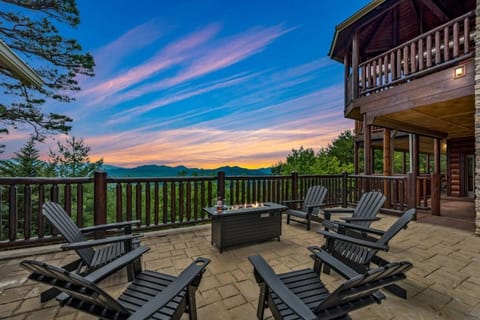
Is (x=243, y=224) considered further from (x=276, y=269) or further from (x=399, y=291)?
(x=399, y=291)

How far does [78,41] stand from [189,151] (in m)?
7.08

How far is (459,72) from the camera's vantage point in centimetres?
403

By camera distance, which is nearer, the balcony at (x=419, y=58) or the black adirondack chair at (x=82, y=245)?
the black adirondack chair at (x=82, y=245)

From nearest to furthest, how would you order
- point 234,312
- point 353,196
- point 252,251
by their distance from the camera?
point 234,312 → point 252,251 → point 353,196

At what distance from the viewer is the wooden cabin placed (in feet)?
13.6

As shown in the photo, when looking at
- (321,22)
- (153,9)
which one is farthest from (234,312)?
(321,22)

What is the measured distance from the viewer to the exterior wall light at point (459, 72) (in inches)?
157

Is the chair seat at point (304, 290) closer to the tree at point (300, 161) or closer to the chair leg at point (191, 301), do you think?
the chair leg at point (191, 301)

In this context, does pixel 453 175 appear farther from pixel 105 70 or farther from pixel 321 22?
pixel 105 70

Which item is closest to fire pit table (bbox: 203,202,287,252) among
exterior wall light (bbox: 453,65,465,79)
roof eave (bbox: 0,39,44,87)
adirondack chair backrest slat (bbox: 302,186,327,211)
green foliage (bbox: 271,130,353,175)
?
adirondack chair backrest slat (bbox: 302,186,327,211)

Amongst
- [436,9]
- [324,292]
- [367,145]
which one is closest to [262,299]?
[324,292]

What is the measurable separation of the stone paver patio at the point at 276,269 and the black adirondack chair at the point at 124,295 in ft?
1.65

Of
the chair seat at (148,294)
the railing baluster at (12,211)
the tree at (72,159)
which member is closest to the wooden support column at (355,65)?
the chair seat at (148,294)

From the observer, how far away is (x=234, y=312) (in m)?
1.88
